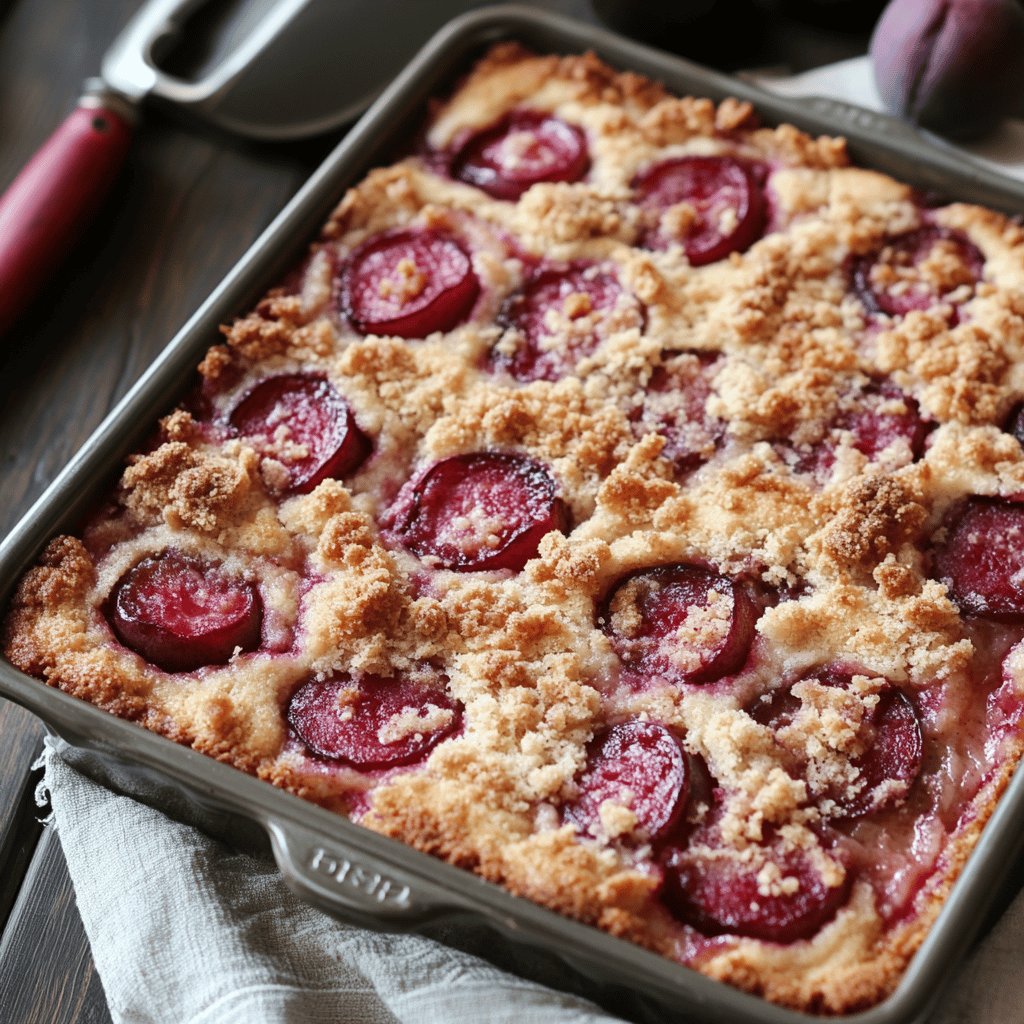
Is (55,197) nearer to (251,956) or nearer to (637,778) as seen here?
(251,956)

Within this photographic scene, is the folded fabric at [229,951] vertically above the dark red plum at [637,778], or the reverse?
the dark red plum at [637,778]

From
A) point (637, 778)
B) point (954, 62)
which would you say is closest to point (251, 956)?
point (637, 778)

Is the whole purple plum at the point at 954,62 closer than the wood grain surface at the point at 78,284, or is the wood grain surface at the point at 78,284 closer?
the wood grain surface at the point at 78,284

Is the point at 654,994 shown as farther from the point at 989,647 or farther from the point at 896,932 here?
the point at 989,647

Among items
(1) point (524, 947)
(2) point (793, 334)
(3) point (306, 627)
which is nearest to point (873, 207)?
(2) point (793, 334)

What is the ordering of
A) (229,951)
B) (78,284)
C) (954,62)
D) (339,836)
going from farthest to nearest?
1. (78,284)
2. (954,62)
3. (229,951)
4. (339,836)

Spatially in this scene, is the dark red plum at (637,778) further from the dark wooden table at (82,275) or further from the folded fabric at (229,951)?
the dark wooden table at (82,275)

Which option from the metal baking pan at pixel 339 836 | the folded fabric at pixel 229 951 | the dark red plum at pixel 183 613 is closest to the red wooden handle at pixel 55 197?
the metal baking pan at pixel 339 836
